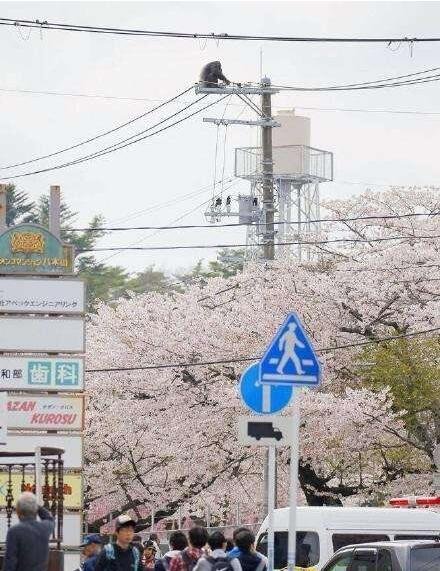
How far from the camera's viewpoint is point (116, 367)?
36.2 meters

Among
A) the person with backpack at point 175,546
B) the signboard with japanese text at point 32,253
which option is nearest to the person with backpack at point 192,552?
the person with backpack at point 175,546

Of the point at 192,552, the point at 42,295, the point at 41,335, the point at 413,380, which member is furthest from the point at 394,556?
the point at 413,380

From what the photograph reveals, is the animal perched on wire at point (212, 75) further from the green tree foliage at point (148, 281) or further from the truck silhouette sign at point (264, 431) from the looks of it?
the green tree foliage at point (148, 281)

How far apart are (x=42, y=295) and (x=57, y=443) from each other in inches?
94.4

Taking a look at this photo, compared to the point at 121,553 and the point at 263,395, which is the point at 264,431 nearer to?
the point at 263,395

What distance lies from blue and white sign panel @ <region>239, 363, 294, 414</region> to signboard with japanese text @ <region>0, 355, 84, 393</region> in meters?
11.1

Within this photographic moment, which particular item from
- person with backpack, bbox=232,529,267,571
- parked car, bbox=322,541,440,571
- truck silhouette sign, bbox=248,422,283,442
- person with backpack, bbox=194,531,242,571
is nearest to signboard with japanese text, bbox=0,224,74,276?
parked car, bbox=322,541,440,571

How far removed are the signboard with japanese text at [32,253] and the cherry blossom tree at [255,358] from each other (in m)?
7.46

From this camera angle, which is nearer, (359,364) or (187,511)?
(359,364)

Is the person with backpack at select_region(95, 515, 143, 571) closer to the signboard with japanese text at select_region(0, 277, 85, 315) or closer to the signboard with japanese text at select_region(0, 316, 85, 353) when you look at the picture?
the signboard with japanese text at select_region(0, 316, 85, 353)

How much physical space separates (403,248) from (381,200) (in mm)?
4652

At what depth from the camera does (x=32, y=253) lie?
990 inches

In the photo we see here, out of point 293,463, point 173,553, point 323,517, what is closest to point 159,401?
point 323,517

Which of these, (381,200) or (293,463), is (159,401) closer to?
(381,200)
